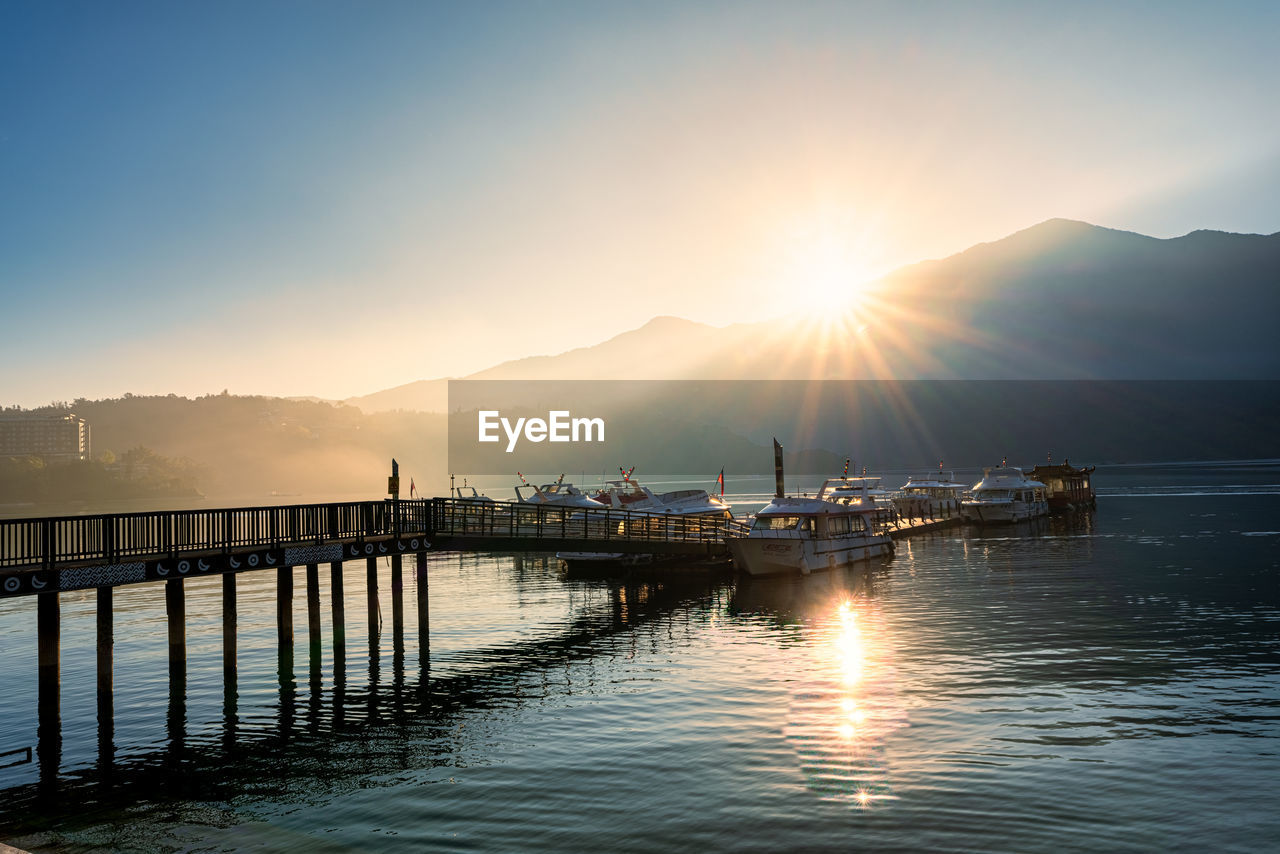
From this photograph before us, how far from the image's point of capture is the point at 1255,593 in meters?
48.8

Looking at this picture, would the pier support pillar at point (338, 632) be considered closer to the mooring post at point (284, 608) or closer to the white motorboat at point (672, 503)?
the mooring post at point (284, 608)

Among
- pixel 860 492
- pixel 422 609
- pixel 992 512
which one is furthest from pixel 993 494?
pixel 422 609

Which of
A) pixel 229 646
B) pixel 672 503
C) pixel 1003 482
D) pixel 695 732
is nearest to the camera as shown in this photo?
pixel 695 732

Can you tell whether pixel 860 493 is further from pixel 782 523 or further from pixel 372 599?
pixel 372 599

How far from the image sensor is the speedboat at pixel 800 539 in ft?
197

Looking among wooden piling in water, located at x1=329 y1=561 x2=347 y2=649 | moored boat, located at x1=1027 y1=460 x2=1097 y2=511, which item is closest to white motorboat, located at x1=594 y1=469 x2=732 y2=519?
wooden piling in water, located at x1=329 y1=561 x2=347 y2=649

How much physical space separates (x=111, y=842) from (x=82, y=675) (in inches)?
799

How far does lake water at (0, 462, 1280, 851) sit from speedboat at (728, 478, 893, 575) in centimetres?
857

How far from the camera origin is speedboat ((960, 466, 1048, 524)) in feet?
364

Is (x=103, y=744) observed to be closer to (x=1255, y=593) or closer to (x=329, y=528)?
(x=329, y=528)

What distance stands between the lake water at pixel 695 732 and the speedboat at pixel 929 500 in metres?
59.6

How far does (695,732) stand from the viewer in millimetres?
25062

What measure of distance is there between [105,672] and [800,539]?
41186mm

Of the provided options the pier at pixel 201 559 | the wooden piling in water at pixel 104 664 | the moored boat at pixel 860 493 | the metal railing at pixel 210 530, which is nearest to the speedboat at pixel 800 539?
the moored boat at pixel 860 493
